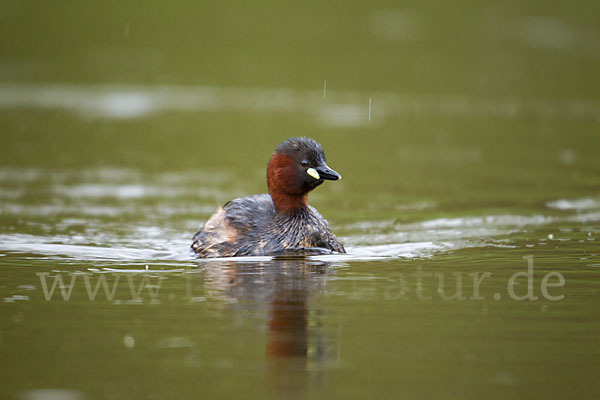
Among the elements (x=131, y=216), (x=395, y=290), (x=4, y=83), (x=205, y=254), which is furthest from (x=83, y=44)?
(x=395, y=290)

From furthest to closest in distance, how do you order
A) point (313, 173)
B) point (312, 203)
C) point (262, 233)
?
point (312, 203), point (262, 233), point (313, 173)

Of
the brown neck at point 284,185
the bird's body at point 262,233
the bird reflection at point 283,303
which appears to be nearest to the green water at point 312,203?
the bird reflection at point 283,303

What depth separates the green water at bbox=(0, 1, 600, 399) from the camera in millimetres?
6738

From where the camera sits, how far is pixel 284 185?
10.9 metres

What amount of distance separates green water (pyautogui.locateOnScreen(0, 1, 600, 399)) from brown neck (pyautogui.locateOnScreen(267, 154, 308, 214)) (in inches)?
32.0

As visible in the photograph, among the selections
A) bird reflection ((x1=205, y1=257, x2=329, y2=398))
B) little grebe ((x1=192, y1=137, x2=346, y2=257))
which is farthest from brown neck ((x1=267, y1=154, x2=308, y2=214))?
bird reflection ((x1=205, y1=257, x2=329, y2=398))

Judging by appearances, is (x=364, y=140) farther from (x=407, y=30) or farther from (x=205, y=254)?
(x=407, y=30)

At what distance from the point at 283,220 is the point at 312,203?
398 cm

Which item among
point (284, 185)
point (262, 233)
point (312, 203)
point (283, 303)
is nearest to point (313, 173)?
point (284, 185)

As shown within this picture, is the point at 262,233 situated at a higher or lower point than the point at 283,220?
lower

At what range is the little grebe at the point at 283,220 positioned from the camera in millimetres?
10688

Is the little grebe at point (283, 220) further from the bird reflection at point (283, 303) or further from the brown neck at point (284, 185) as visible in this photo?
the bird reflection at point (283, 303)

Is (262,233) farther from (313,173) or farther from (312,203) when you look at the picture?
(312,203)

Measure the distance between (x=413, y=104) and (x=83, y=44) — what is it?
43.8 ft
